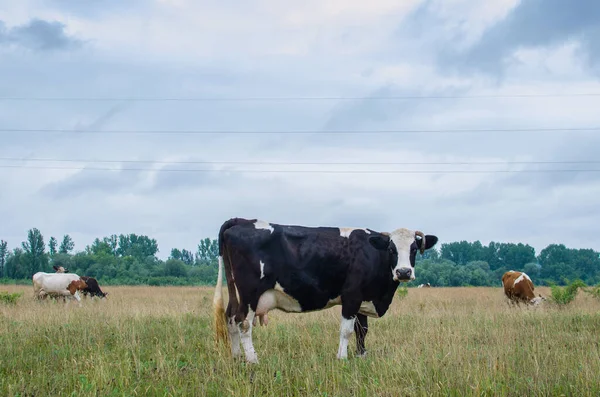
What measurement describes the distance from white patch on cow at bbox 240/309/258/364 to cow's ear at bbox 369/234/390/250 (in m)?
2.40

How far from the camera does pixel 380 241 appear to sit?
37.6ft

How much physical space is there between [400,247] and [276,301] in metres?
2.28

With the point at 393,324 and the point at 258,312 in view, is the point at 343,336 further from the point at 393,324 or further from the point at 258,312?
the point at 393,324

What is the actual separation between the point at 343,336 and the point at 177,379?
3.16m

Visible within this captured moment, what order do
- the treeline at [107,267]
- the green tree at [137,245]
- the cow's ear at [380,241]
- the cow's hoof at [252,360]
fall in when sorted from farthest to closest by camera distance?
the green tree at [137,245] < the treeline at [107,267] < the cow's ear at [380,241] < the cow's hoof at [252,360]

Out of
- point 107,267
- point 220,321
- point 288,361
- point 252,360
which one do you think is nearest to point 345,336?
point 288,361

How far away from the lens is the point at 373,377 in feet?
29.1

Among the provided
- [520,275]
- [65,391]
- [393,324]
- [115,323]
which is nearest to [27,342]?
[115,323]

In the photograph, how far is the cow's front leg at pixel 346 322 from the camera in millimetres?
10895

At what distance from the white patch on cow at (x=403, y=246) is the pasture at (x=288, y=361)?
1.25 m

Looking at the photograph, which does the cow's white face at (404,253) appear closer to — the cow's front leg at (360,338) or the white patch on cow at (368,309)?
the white patch on cow at (368,309)

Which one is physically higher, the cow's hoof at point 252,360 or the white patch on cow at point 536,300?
the white patch on cow at point 536,300

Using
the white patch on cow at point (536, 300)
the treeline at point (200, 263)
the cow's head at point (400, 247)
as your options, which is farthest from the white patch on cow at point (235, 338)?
the treeline at point (200, 263)

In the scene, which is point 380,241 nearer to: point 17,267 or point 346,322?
point 346,322
